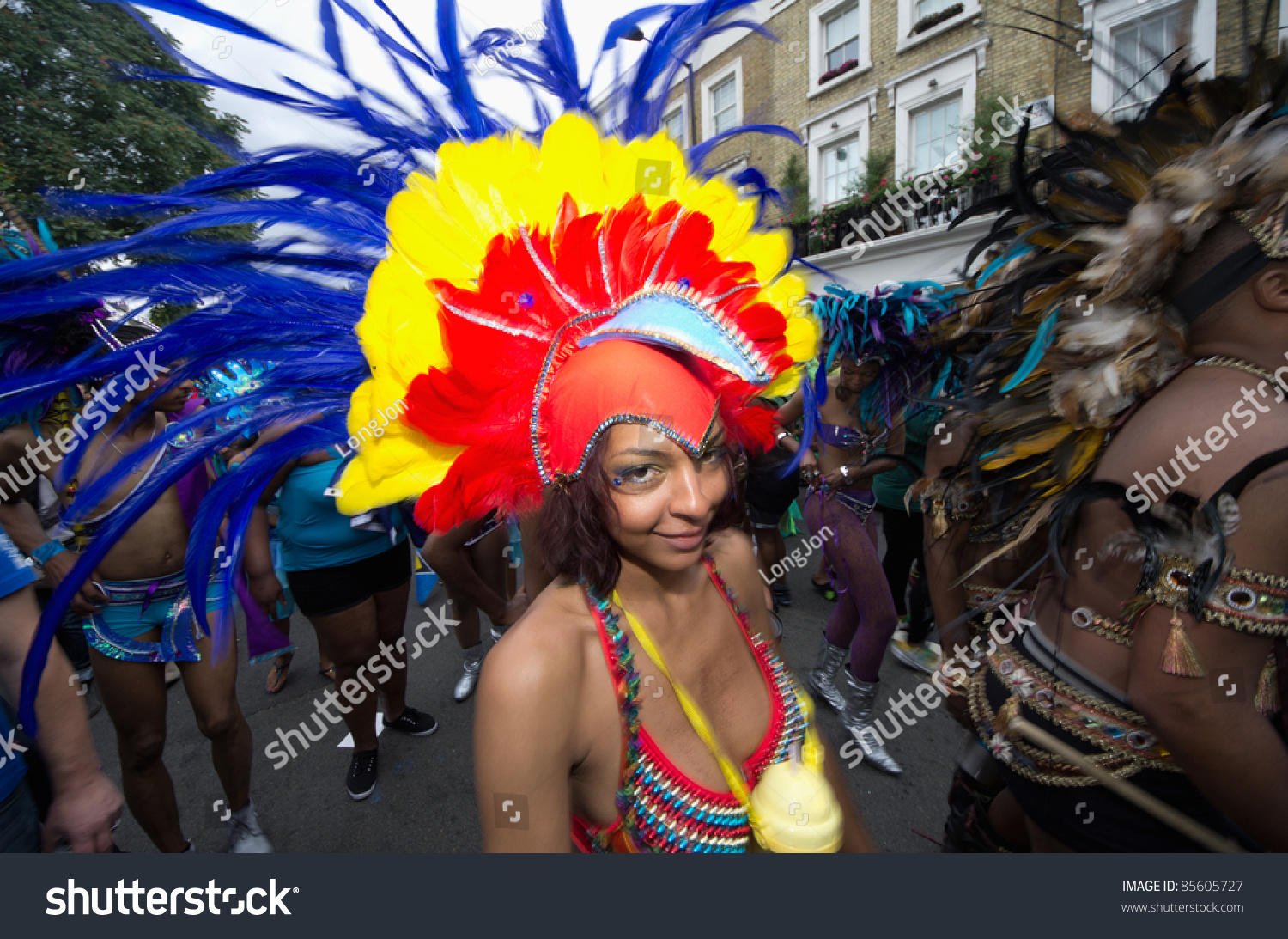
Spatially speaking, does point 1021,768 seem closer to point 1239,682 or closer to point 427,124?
point 1239,682

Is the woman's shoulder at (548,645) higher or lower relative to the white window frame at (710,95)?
lower

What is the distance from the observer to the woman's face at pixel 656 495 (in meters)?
1.15

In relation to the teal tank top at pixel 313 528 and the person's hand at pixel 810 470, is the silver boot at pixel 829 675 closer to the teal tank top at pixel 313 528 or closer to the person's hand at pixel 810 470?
the person's hand at pixel 810 470

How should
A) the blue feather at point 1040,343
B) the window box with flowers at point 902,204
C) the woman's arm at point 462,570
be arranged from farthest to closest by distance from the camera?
the window box with flowers at point 902,204 → the woman's arm at point 462,570 → the blue feather at point 1040,343

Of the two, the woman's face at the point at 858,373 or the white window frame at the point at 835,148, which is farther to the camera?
the white window frame at the point at 835,148

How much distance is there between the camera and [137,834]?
9.44ft

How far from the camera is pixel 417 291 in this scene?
1355 millimetres

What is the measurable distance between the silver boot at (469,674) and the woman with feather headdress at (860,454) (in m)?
2.30

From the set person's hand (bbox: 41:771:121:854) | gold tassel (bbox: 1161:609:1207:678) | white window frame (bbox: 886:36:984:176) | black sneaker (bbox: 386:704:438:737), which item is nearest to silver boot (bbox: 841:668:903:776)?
gold tassel (bbox: 1161:609:1207:678)

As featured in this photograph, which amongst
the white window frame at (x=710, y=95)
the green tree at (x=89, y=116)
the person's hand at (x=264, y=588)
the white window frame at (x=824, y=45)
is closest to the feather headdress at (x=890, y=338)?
the green tree at (x=89, y=116)

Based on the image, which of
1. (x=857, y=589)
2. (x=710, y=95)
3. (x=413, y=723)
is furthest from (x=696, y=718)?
(x=710, y=95)

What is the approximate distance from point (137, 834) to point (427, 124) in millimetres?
3602

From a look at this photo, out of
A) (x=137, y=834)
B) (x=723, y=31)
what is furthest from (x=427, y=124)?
(x=137, y=834)

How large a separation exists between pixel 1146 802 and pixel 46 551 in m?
3.80
